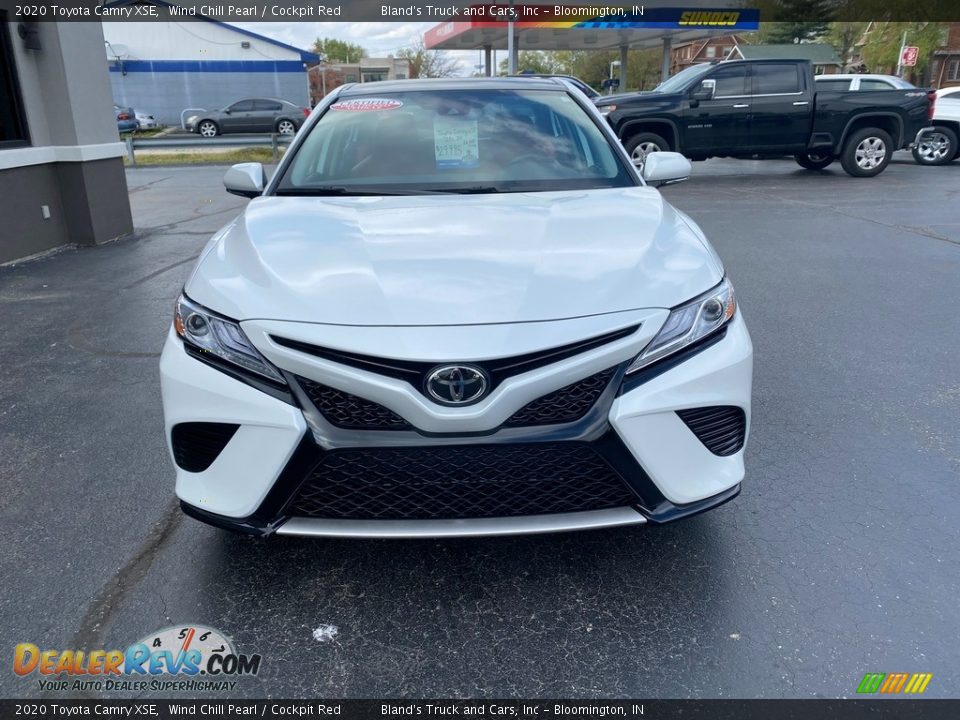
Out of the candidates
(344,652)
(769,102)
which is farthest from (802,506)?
(769,102)

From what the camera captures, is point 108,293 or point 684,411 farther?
point 108,293

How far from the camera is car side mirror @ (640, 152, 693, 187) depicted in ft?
12.4

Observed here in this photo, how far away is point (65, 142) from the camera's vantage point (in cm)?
811

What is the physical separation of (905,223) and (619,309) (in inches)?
342

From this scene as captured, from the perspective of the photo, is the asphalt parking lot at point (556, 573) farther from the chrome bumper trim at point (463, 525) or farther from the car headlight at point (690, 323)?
the car headlight at point (690, 323)

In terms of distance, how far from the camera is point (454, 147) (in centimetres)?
365

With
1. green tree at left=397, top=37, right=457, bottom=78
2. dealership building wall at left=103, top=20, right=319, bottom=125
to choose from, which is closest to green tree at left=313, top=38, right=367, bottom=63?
green tree at left=397, top=37, right=457, bottom=78

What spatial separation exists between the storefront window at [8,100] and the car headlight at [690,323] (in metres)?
7.77

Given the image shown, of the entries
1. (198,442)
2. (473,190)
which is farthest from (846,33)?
(198,442)

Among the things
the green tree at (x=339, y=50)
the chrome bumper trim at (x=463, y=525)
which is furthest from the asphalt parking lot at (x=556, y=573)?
the green tree at (x=339, y=50)

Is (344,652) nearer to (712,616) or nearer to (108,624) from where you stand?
(108,624)

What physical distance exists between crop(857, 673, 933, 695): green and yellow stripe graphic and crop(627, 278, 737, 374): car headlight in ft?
3.46

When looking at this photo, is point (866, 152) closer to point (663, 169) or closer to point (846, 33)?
point (663, 169)

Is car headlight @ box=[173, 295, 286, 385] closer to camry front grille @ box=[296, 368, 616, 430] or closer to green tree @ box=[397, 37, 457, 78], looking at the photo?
camry front grille @ box=[296, 368, 616, 430]
